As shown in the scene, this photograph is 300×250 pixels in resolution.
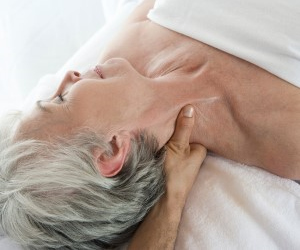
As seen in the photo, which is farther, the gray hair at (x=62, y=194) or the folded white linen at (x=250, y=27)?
the folded white linen at (x=250, y=27)

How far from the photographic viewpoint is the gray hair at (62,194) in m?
0.79

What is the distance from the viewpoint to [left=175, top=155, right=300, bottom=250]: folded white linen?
88 cm

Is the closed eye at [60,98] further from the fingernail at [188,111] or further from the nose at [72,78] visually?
the fingernail at [188,111]

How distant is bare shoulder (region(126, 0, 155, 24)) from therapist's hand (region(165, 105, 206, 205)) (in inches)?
14.7

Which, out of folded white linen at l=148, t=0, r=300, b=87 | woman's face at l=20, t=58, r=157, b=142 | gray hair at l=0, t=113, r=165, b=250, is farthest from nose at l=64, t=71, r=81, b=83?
folded white linen at l=148, t=0, r=300, b=87

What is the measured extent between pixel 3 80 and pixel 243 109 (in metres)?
0.89

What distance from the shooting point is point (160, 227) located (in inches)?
34.7

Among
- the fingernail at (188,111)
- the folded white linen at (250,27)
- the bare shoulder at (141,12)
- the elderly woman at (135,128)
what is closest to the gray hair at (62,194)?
the elderly woman at (135,128)

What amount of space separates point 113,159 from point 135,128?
10cm

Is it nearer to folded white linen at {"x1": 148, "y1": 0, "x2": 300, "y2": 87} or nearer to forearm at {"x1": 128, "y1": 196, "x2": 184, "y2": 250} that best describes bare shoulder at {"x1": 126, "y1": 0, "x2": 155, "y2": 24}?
folded white linen at {"x1": 148, "y1": 0, "x2": 300, "y2": 87}

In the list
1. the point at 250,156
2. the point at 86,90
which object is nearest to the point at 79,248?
the point at 86,90

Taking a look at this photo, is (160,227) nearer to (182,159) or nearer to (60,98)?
(182,159)

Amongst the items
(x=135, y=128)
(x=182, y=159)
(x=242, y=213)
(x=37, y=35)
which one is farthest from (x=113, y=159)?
(x=37, y=35)

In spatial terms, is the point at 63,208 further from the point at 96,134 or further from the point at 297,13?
the point at 297,13
